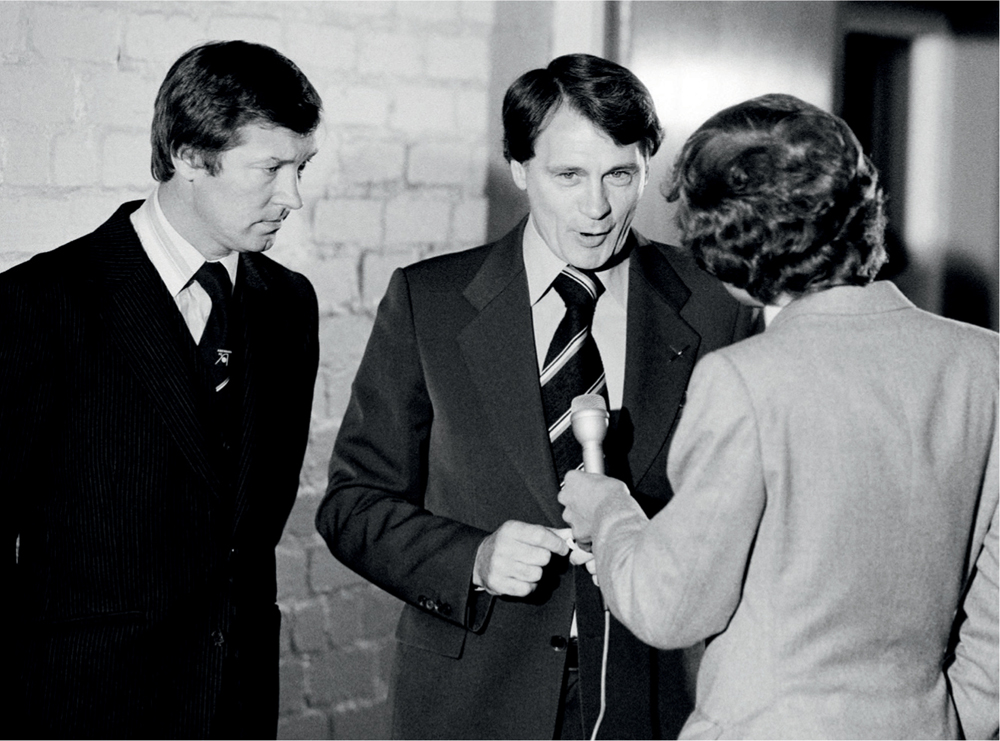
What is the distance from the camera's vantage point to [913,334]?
4.42 feet

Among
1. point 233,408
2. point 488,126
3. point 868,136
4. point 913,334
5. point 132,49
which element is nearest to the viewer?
point 913,334

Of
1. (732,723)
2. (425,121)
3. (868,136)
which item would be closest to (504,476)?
(732,723)

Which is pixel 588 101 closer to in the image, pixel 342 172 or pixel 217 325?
pixel 217 325

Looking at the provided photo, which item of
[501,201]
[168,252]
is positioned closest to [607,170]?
[168,252]

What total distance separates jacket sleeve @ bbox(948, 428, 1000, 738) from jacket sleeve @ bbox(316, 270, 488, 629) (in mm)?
674

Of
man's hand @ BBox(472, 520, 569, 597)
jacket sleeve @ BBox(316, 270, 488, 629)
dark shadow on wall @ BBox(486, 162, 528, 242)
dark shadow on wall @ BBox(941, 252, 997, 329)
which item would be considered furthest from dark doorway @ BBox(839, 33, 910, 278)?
man's hand @ BBox(472, 520, 569, 597)

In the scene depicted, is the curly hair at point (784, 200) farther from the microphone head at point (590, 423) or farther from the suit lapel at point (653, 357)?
the suit lapel at point (653, 357)

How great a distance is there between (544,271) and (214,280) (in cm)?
52

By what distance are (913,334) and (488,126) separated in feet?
5.14

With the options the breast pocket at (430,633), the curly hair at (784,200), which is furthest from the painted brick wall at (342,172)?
the curly hair at (784,200)

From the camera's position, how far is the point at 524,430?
1.80 metres

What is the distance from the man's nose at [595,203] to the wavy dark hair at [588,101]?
0.08 m

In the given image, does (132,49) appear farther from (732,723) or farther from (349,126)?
(732,723)

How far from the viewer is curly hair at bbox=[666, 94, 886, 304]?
136cm
